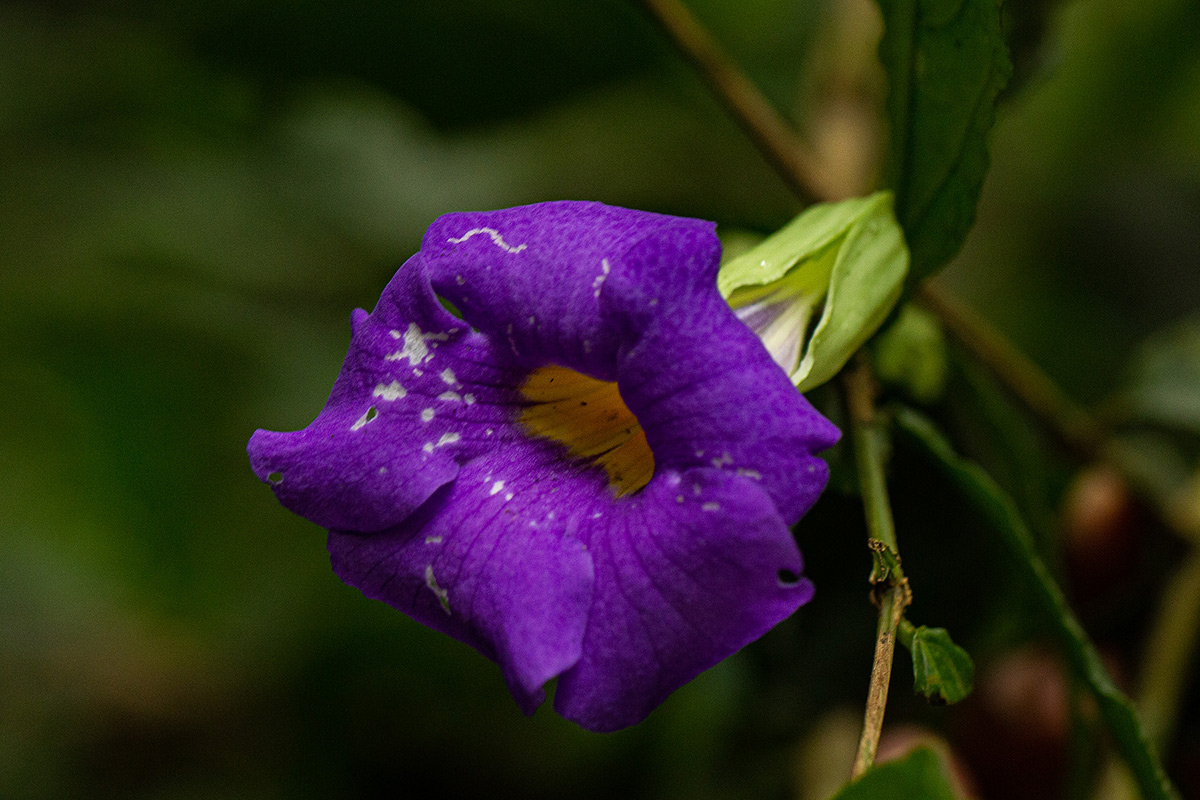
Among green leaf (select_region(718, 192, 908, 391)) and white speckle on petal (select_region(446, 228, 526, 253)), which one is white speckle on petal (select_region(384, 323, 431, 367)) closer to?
white speckle on petal (select_region(446, 228, 526, 253))

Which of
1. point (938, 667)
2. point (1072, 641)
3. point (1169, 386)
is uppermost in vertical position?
point (938, 667)

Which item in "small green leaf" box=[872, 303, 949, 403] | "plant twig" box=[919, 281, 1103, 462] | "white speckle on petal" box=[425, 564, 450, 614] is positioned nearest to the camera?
"white speckle on petal" box=[425, 564, 450, 614]

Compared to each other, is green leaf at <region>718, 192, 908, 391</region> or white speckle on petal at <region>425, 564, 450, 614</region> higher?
white speckle on petal at <region>425, 564, 450, 614</region>

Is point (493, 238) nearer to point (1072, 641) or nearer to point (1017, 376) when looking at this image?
point (1072, 641)

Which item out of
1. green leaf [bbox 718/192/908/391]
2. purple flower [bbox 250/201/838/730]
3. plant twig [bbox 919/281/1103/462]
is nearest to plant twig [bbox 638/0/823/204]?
plant twig [bbox 919/281/1103/462]

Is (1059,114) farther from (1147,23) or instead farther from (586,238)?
(586,238)

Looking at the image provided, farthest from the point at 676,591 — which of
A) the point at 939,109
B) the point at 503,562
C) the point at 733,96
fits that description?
the point at 733,96
